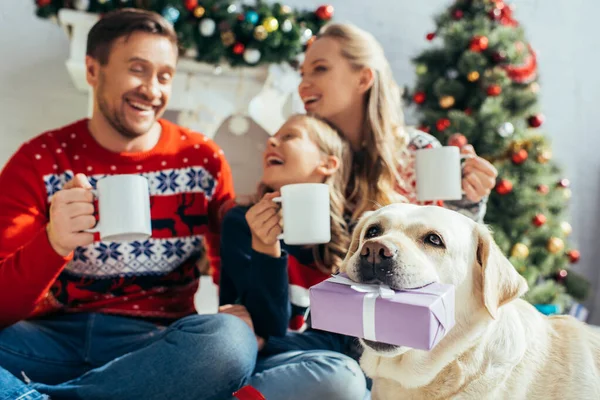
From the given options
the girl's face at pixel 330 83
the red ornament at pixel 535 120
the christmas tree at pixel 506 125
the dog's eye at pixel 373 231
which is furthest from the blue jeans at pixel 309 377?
the red ornament at pixel 535 120

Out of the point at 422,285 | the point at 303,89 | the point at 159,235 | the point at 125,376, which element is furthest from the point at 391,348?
the point at 303,89

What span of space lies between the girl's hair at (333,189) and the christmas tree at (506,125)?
102cm

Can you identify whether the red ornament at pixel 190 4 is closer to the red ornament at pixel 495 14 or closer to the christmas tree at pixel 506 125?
the christmas tree at pixel 506 125

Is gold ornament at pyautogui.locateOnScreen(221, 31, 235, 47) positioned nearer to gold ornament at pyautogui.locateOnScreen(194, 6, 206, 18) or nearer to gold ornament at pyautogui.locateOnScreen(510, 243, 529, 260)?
gold ornament at pyautogui.locateOnScreen(194, 6, 206, 18)

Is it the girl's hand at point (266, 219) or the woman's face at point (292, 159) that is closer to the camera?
the girl's hand at point (266, 219)

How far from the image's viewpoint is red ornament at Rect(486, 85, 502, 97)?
7.84 feet

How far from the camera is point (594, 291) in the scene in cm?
332

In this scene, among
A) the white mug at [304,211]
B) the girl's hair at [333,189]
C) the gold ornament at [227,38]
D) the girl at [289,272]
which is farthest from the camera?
the gold ornament at [227,38]

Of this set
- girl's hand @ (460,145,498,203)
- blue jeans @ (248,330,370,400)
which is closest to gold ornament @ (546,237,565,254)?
girl's hand @ (460,145,498,203)

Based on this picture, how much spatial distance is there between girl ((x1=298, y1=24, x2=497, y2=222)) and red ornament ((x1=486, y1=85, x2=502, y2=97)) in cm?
79

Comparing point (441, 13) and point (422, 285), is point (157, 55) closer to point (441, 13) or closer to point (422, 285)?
point (422, 285)

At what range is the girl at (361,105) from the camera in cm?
163

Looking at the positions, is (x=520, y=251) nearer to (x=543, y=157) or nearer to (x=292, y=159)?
(x=543, y=157)

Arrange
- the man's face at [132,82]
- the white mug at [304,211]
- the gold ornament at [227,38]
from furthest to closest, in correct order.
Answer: the gold ornament at [227,38] < the man's face at [132,82] < the white mug at [304,211]
